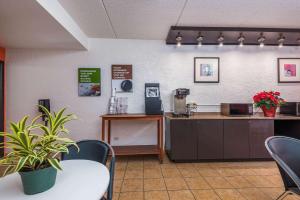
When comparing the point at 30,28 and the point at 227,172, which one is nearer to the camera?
the point at 30,28

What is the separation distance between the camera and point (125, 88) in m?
3.75

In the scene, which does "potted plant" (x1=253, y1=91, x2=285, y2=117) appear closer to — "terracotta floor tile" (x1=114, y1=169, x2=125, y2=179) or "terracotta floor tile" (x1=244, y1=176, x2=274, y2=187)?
"terracotta floor tile" (x1=244, y1=176, x2=274, y2=187)

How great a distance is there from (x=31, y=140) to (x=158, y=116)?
235cm

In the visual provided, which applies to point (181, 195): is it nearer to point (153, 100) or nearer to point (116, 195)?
point (116, 195)

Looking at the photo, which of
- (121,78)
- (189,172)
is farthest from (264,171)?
(121,78)

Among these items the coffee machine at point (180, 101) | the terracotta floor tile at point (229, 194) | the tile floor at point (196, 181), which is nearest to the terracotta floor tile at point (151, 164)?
the tile floor at point (196, 181)

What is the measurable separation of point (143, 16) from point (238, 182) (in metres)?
2.87

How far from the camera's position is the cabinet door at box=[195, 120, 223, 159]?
327cm

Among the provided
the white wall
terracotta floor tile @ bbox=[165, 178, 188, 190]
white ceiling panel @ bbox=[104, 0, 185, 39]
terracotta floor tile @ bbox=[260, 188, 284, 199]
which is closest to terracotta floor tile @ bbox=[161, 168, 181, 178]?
terracotta floor tile @ bbox=[165, 178, 188, 190]

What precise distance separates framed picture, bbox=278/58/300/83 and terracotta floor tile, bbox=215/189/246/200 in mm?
2850

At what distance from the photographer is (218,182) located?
2611 millimetres

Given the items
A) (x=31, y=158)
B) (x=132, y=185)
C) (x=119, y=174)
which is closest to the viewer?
(x=31, y=158)

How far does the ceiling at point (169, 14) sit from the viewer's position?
2.46 meters

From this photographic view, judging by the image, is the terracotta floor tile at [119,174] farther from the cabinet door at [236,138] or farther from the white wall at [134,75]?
the cabinet door at [236,138]
